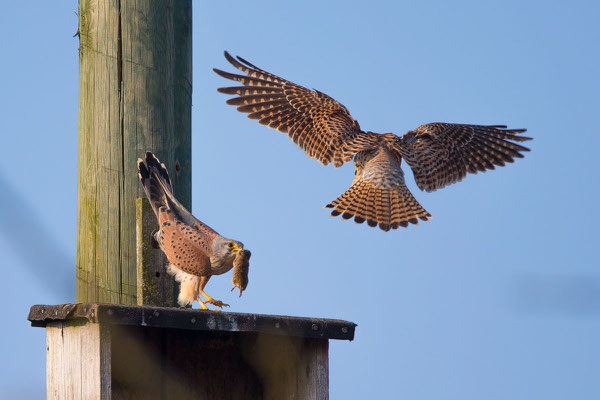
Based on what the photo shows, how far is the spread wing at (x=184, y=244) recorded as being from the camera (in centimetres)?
373

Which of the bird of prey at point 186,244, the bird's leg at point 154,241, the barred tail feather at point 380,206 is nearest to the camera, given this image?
the bird of prey at point 186,244

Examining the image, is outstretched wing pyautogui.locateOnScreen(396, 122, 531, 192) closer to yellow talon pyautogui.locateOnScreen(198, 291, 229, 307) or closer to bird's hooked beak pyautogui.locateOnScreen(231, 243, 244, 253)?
yellow talon pyautogui.locateOnScreen(198, 291, 229, 307)

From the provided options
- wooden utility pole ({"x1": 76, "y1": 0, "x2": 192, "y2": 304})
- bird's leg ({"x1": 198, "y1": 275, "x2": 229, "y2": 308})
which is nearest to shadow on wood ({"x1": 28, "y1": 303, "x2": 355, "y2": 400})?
bird's leg ({"x1": 198, "y1": 275, "x2": 229, "y2": 308})

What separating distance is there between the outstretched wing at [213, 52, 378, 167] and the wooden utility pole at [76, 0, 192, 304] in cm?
294

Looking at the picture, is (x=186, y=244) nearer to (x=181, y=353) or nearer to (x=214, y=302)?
(x=214, y=302)

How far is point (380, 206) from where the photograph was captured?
270 inches

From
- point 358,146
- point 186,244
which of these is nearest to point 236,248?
point 186,244

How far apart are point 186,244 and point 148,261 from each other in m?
0.18

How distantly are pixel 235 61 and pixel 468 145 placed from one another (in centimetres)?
247

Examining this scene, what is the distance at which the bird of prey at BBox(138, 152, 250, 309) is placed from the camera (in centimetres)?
369

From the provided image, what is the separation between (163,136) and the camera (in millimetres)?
3844

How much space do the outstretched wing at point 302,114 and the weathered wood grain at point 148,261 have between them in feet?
10.4

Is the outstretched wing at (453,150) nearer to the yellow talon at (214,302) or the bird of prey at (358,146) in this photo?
the bird of prey at (358,146)

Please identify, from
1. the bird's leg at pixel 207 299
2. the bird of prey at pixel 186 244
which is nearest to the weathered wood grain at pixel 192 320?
the bird of prey at pixel 186 244
